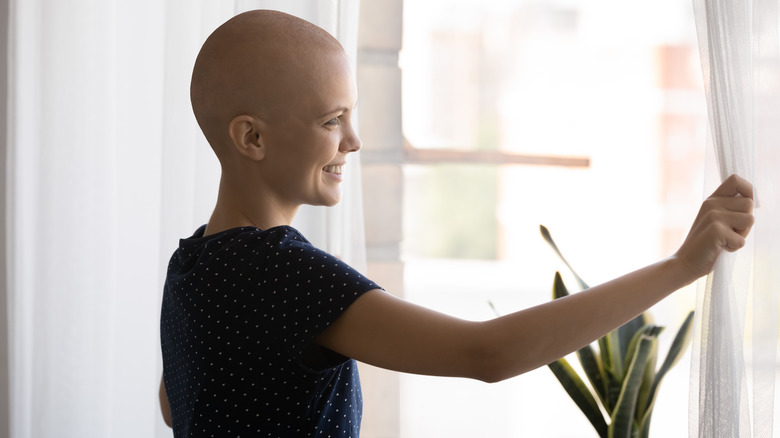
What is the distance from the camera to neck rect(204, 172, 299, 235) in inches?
37.7

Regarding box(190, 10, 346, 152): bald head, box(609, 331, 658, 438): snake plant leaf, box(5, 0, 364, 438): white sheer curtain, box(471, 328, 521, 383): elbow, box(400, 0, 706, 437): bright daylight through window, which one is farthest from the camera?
box(400, 0, 706, 437): bright daylight through window

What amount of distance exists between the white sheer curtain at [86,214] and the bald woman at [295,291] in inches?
25.3

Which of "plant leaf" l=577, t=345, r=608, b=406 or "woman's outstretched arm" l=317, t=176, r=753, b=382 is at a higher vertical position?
"woman's outstretched arm" l=317, t=176, r=753, b=382

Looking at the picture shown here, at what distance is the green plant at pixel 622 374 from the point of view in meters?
1.26

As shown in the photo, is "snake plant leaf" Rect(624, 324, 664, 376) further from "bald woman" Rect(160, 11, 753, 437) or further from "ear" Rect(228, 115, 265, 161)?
"ear" Rect(228, 115, 265, 161)

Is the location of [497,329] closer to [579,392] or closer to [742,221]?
[742,221]

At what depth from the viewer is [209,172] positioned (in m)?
1.47

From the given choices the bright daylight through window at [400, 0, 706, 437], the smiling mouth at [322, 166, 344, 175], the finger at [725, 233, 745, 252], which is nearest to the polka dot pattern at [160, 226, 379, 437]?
the smiling mouth at [322, 166, 344, 175]

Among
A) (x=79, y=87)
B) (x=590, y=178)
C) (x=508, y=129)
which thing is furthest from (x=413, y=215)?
(x=79, y=87)

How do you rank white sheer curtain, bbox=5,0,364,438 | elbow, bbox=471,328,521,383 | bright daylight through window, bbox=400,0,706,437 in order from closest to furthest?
elbow, bbox=471,328,521,383 < white sheer curtain, bbox=5,0,364,438 < bright daylight through window, bbox=400,0,706,437

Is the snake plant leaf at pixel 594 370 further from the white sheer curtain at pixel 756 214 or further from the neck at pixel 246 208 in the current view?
the neck at pixel 246 208

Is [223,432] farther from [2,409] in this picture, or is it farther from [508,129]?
[508,129]

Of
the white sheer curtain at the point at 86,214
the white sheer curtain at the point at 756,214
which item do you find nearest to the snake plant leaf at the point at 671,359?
the white sheer curtain at the point at 756,214

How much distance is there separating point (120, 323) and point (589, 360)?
3.22 feet
